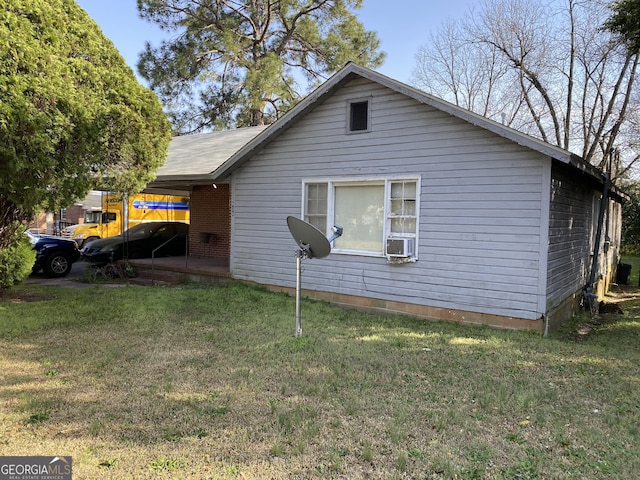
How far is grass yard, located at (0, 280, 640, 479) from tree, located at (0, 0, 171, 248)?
2.23m

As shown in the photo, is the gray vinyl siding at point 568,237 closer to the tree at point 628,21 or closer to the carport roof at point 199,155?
the tree at point 628,21

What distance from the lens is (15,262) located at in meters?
8.89

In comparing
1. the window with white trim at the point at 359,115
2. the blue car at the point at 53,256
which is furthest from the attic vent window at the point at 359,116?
the blue car at the point at 53,256

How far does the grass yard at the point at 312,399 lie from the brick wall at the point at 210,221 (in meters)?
6.89

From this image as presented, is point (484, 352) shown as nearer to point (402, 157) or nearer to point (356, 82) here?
point (402, 157)

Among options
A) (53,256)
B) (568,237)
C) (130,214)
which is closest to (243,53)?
(130,214)

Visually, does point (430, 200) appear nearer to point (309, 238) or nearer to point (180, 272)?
point (309, 238)

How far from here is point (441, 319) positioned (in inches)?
319

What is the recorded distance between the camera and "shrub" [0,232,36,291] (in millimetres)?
8758

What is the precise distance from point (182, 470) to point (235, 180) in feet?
27.2

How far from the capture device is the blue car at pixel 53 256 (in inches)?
496

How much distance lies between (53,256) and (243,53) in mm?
16084

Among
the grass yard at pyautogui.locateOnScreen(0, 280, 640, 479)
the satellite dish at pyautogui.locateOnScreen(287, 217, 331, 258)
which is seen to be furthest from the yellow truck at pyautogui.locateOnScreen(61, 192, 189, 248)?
the satellite dish at pyautogui.locateOnScreen(287, 217, 331, 258)

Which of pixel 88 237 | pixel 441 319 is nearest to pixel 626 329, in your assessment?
pixel 441 319
